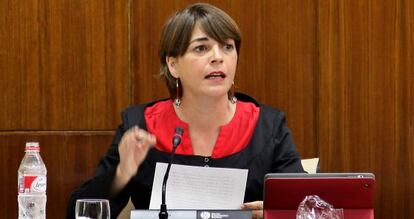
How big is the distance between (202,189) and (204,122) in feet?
1.31

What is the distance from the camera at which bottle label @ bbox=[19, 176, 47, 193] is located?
234 centimetres

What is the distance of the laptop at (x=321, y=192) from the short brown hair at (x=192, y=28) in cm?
85

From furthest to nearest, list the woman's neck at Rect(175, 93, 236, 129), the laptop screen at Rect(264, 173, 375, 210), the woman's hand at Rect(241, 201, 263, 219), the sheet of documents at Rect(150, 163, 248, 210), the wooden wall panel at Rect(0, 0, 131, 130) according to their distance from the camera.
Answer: the wooden wall panel at Rect(0, 0, 131, 130)
the woman's neck at Rect(175, 93, 236, 129)
the sheet of documents at Rect(150, 163, 248, 210)
the woman's hand at Rect(241, 201, 263, 219)
the laptop screen at Rect(264, 173, 375, 210)

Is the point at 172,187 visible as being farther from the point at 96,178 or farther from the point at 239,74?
the point at 239,74

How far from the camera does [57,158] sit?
11.5ft

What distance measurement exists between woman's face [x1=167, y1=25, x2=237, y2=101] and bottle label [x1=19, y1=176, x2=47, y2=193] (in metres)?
0.70

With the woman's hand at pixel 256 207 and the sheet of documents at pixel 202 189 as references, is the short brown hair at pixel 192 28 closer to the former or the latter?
the sheet of documents at pixel 202 189

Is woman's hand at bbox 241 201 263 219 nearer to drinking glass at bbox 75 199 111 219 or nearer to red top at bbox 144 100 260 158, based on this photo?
red top at bbox 144 100 260 158

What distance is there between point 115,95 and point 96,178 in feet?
3.25

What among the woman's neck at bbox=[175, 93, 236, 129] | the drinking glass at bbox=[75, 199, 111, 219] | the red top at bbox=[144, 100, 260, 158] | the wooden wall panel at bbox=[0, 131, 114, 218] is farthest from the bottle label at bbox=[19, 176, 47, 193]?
the wooden wall panel at bbox=[0, 131, 114, 218]

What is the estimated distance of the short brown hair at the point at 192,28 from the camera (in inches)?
107

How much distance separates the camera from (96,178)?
8.43ft

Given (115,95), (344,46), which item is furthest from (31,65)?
(344,46)

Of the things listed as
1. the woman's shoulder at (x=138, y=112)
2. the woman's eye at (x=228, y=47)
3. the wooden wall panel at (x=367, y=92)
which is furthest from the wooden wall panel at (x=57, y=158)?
the wooden wall panel at (x=367, y=92)
